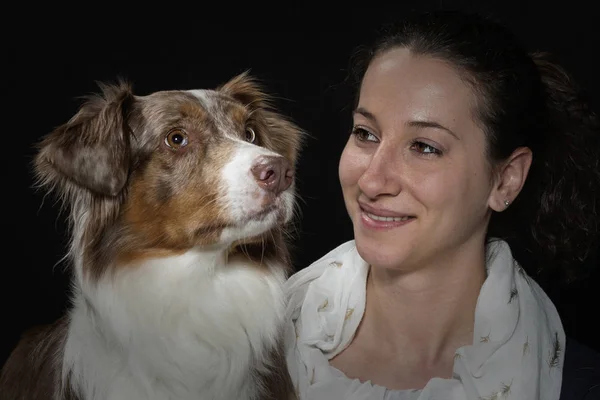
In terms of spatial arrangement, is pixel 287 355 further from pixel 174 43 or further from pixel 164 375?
pixel 174 43

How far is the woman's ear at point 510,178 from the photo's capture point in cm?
336

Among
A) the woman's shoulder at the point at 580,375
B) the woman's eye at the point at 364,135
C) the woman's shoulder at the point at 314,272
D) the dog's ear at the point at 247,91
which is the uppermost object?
the dog's ear at the point at 247,91

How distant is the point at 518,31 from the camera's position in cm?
435

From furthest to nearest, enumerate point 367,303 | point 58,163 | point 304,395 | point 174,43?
point 174,43 → point 367,303 → point 304,395 → point 58,163

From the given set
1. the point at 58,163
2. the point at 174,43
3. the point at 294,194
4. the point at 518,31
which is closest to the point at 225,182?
the point at 294,194

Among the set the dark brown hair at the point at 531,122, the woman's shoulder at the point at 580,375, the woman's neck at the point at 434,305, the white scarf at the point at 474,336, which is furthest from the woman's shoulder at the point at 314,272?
the woman's shoulder at the point at 580,375

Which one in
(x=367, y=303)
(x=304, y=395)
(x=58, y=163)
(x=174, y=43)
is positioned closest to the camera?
(x=58, y=163)

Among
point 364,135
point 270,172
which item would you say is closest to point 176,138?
point 270,172

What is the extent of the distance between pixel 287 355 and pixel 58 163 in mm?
1138

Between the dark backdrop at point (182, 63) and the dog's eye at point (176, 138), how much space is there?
0.96 metres

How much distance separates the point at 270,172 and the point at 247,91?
75 centimetres

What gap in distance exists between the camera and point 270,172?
3.07 meters

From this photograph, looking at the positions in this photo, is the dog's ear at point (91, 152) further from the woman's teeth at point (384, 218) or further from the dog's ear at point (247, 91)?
the woman's teeth at point (384, 218)

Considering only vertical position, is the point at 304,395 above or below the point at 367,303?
below
